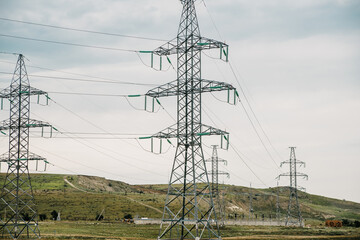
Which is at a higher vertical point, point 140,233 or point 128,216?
point 140,233

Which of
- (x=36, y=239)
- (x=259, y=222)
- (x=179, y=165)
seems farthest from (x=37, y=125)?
(x=259, y=222)

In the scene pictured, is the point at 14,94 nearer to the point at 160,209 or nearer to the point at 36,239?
the point at 36,239

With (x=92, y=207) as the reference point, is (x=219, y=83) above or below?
above

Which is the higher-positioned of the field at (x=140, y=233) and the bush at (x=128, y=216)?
the field at (x=140, y=233)

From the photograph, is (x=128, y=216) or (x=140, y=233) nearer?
(x=140, y=233)

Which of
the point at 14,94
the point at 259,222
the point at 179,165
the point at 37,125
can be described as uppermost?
the point at 14,94

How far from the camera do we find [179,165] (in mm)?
44562

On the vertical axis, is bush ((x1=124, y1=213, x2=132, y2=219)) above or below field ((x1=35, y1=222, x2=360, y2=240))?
below

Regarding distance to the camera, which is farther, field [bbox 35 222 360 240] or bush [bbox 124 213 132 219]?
bush [bbox 124 213 132 219]

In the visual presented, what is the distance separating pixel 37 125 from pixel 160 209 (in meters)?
92.4

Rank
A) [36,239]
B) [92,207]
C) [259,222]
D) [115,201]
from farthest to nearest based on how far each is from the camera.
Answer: [115,201] → [92,207] → [259,222] → [36,239]

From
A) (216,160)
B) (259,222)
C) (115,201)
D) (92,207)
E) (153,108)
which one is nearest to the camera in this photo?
(153,108)

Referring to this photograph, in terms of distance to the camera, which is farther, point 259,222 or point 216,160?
point 259,222

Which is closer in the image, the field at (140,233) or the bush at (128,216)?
the field at (140,233)
